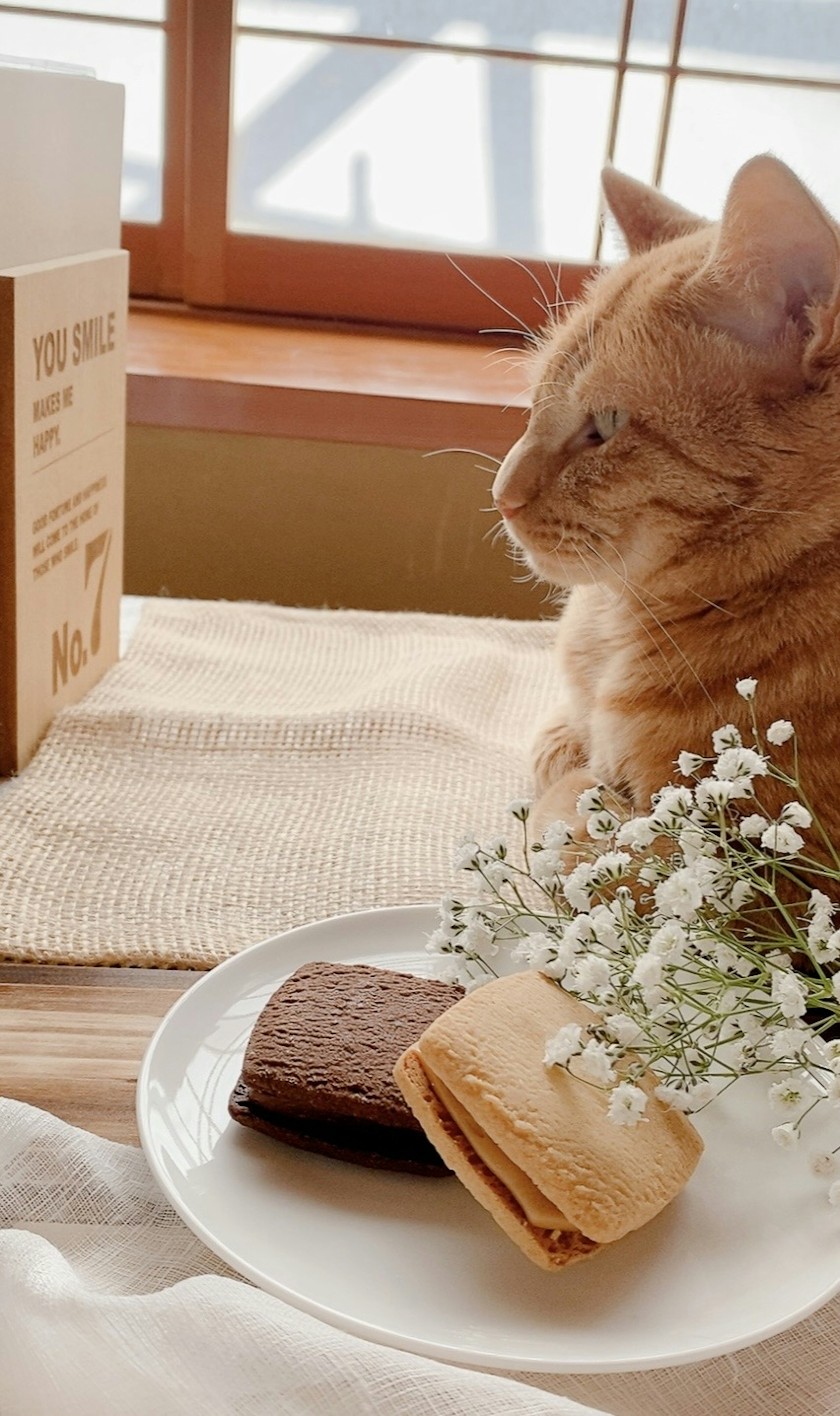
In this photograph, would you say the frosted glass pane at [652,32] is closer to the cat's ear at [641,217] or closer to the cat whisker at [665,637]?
the cat's ear at [641,217]

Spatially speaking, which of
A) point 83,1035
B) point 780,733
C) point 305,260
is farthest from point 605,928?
point 305,260

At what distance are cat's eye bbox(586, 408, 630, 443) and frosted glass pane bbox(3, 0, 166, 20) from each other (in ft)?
4.44

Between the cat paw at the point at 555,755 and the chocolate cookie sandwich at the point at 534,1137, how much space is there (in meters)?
0.44

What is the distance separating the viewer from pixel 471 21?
A: 182 centimetres

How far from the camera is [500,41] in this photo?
183cm

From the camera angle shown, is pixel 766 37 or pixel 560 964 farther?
pixel 766 37

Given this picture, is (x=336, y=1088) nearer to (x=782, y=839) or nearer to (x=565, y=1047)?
(x=565, y=1047)

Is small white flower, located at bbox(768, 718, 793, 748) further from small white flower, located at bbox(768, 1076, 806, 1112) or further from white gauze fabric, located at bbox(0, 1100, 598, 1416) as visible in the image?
white gauze fabric, located at bbox(0, 1100, 598, 1416)

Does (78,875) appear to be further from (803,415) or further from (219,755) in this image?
(803,415)

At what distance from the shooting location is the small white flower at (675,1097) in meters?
0.52

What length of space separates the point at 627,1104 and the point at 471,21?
1.74 m

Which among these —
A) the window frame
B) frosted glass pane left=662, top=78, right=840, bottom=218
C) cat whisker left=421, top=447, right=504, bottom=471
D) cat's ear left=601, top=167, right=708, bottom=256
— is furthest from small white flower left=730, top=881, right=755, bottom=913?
frosted glass pane left=662, top=78, right=840, bottom=218

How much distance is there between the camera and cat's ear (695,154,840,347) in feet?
2.25

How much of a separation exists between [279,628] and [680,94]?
1075mm
